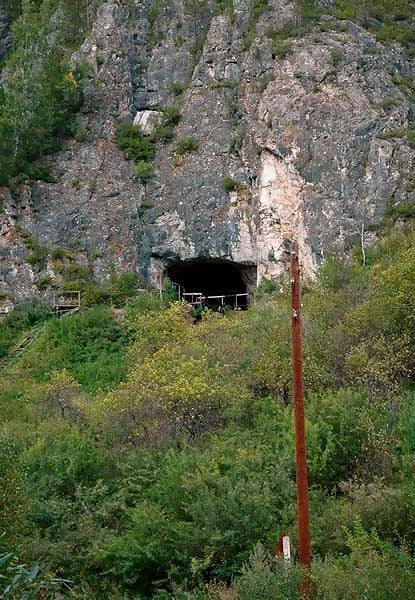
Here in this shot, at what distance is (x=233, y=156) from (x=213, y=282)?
7528 mm

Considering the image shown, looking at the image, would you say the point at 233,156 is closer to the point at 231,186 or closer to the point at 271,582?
the point at 231,186

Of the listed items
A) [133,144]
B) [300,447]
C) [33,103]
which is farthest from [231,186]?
[300,447]

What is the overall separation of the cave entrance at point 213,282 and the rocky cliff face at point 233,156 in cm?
132

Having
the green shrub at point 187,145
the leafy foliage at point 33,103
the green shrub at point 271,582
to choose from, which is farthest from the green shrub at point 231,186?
the green shrub at point 271,582

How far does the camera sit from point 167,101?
41281 mm

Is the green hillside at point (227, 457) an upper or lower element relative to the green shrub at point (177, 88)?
lower

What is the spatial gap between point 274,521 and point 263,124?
2501 cm

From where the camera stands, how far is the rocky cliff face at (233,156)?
34.5m

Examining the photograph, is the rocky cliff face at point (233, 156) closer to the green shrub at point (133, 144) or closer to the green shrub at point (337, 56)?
the green shrub at point (337, 56)

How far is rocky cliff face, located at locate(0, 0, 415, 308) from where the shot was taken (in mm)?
34469

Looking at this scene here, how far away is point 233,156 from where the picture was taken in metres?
37.7

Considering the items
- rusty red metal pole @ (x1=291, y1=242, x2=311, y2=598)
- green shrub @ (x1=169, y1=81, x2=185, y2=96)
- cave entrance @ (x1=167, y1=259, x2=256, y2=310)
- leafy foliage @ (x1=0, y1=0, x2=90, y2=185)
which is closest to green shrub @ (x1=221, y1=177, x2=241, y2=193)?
cave entrance @ (x1=167, y1=259, x2=256, y2=310)

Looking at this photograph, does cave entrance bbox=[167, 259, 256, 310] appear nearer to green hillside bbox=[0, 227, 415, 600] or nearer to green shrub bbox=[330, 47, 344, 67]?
green hillside bbox=[0, 227, 415, 600]

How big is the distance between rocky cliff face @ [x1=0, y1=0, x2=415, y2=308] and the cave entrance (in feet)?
4.33
